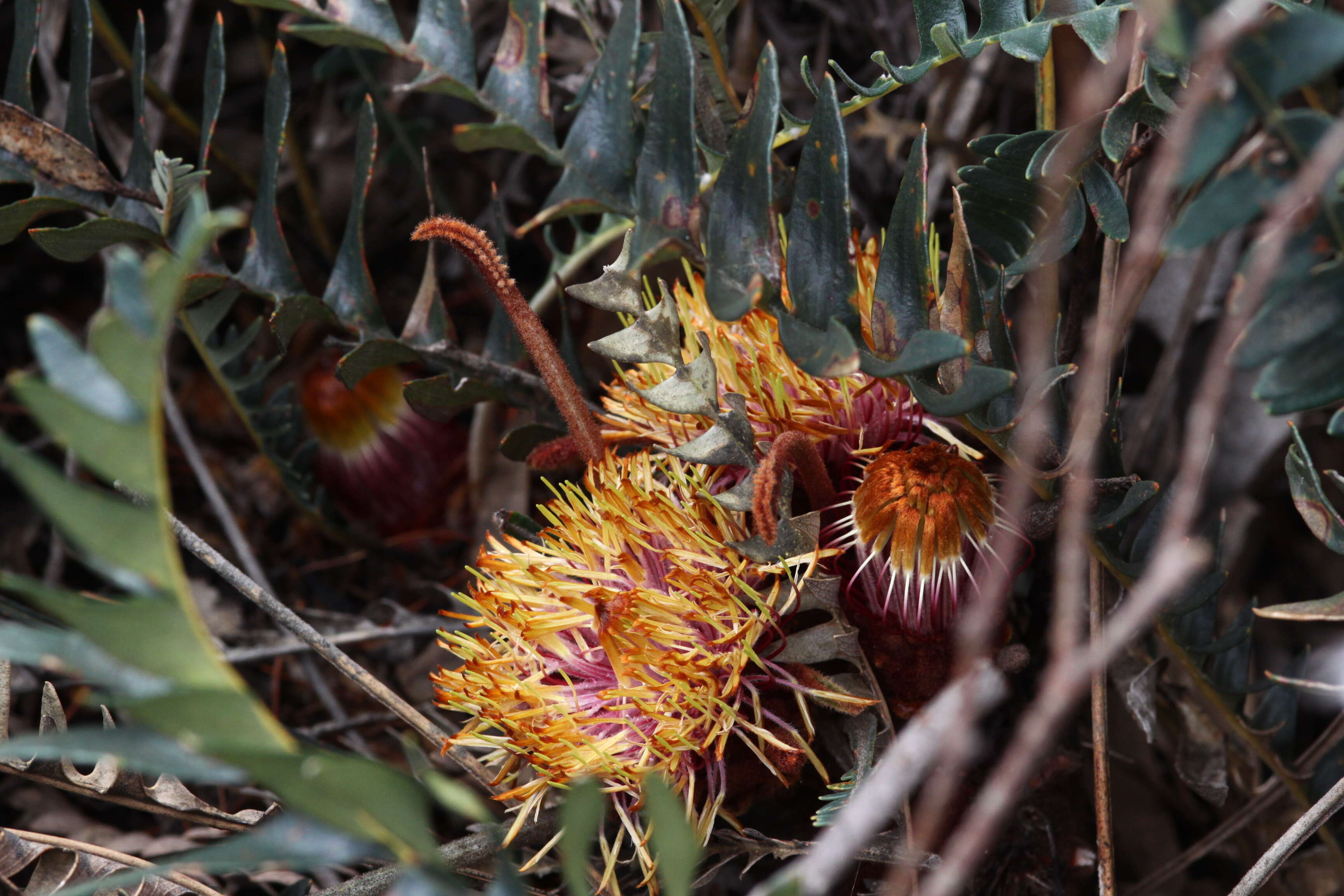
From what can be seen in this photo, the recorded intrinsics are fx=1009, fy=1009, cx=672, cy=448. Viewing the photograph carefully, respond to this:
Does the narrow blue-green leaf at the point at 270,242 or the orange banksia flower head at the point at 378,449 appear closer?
the narrow blue-green leaf at the point at 270,242

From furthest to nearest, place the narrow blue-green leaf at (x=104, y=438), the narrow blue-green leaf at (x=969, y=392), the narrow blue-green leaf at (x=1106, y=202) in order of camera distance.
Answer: the narrow blue-green leaf at (x=1106, y=202)
the narrow blue-green leaf at (x=969, y=392)
the narrow blue-green leaf at (x=104, y=438)

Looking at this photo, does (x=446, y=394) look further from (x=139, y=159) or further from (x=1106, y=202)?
(x=1106, y=202)

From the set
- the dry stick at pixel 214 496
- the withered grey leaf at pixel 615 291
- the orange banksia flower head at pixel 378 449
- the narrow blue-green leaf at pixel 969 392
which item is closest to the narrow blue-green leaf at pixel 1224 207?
the narrow blue-green leaf at pixel 969 392

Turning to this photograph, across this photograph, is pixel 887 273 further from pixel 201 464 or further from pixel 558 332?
pixel 201 464

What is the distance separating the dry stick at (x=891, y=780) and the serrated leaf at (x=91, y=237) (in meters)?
0.75

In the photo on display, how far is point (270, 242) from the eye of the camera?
959 millimetres

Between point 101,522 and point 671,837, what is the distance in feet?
0.74

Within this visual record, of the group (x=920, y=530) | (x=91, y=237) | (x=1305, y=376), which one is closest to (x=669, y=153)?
(x=920, y=530)

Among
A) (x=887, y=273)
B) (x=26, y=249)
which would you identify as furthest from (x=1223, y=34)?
(x=26, y=249)

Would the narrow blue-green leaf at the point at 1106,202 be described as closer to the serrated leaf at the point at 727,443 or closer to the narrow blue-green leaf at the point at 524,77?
the serrated leaf at the point at 727,443

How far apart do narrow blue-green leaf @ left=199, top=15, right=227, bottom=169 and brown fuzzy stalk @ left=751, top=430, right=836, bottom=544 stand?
624 millimetres

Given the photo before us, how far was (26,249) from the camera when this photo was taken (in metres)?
1.32

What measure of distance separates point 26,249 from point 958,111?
3.89 feet

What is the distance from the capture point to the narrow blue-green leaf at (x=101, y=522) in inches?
12.4
